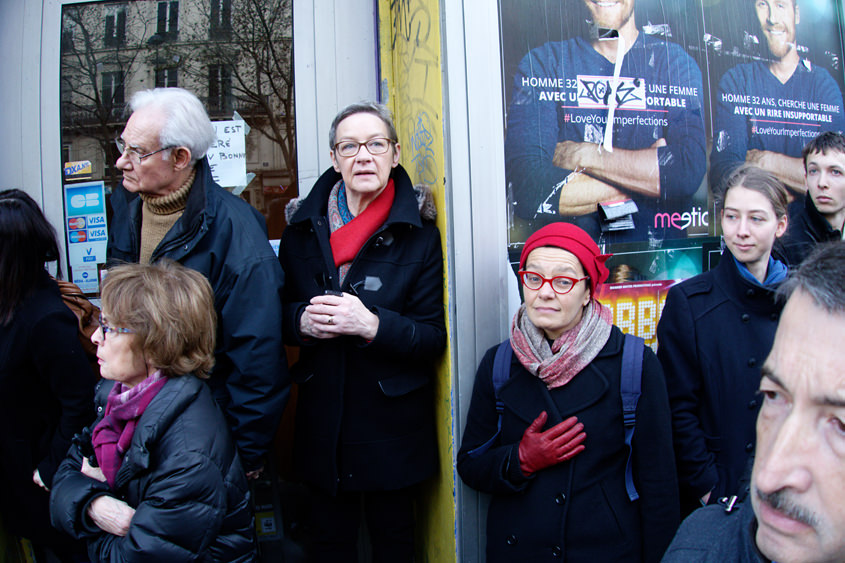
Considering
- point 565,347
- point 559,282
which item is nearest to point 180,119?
point 559,282

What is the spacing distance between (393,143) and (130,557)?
1645mm

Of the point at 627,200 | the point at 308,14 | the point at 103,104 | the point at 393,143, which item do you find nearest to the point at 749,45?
the point at 627,200

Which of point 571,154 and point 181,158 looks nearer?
point 181,158

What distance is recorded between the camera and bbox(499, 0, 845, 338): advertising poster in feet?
7.56

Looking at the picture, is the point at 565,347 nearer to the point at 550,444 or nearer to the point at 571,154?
the point at 550,444

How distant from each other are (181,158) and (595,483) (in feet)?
6.07

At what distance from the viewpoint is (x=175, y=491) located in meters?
1.41

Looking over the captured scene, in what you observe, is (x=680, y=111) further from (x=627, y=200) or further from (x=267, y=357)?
(x=267, y=357)

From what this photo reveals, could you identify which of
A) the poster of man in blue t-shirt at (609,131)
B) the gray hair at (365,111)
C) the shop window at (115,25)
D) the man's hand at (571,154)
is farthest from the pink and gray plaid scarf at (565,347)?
the shop window at (115,25)

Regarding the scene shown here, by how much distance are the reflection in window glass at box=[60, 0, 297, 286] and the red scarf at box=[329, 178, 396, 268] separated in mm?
849

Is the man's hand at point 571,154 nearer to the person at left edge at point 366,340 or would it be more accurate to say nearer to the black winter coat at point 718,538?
the person at left edge at point 366,340

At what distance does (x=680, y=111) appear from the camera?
260cm

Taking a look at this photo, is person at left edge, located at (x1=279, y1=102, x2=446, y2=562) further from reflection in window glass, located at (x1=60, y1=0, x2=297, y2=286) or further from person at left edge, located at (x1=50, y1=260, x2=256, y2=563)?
reflection in window glass, located at (x1=60, y1=0, x2=297, y2=286)

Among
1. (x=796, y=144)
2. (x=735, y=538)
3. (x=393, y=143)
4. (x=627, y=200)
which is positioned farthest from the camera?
(x=796, y=144)
